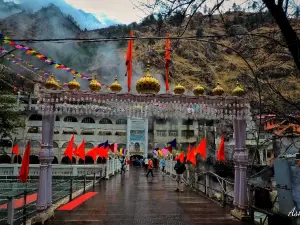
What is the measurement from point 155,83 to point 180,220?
3.98m

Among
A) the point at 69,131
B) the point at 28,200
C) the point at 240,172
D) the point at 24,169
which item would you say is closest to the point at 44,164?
the point at 24,169

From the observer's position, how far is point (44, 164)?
324 inches

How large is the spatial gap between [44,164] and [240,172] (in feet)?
18.9

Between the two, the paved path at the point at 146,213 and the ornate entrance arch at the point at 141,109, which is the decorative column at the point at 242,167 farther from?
the paved path at the point at 146,213

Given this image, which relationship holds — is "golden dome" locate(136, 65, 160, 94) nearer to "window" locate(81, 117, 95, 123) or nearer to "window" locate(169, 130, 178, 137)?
"window" locate(81, 117, 95, 123)

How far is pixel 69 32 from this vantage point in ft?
335

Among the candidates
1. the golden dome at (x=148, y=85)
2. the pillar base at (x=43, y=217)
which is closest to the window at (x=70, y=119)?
the pillar base at (x=43, y=217)

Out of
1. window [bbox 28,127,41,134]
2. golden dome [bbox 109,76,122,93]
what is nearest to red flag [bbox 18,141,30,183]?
golden dome [bbox 109,76,122,93]

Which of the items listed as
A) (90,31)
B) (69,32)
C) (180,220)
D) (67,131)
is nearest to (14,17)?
(69,32)

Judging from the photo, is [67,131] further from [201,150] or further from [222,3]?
[222,3]

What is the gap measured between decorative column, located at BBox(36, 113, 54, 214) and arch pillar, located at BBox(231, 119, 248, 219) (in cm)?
546

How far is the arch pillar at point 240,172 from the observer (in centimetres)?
823

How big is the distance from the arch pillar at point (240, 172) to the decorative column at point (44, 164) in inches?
215

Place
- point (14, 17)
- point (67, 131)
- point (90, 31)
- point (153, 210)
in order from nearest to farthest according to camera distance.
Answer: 1. point (153, 210)
2. point (67, 131)
3. point (14, 17)
4. point (90, 31)
